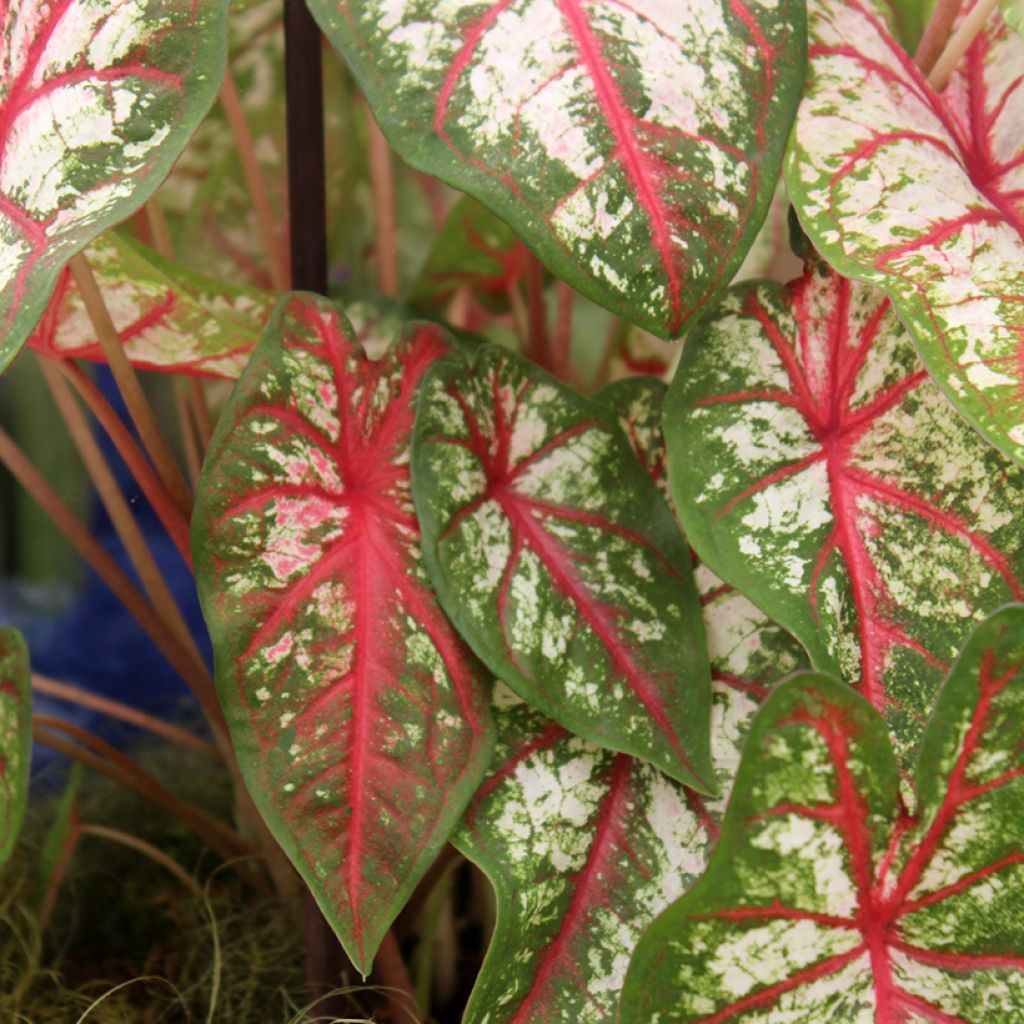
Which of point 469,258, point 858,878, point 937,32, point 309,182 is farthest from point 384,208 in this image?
point 858,878

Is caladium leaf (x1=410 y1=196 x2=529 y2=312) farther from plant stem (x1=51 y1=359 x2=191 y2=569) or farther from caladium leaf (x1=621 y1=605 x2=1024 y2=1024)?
caladium leaf (x1=621 y1=605 x2=1024 y2=1024)

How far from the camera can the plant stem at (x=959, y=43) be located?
0.64m

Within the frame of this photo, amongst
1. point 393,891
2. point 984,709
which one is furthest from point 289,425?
point 984,709

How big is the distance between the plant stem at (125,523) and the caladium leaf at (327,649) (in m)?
0.29

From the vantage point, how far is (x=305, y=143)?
69 cm

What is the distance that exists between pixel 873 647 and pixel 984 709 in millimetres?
92

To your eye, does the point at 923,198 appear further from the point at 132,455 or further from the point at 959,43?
the point at 132,455

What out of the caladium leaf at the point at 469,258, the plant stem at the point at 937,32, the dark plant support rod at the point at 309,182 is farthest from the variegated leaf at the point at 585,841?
the caladium leaf at the point at 469,258

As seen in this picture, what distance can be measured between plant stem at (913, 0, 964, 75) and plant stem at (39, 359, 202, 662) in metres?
0.64

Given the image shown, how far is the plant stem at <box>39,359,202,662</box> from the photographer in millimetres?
860

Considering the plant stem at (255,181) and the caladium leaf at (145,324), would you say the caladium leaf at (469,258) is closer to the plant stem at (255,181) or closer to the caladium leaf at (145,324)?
the plant stem at (255,181)

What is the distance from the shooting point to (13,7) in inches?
23.5

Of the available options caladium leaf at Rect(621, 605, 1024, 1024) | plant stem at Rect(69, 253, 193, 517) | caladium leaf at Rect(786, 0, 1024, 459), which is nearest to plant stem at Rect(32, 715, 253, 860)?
plant stem at Rect(69, 253, 193, 517)

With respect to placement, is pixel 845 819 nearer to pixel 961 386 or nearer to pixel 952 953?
pixel 952 953
